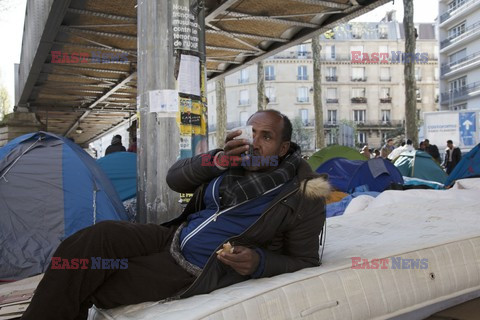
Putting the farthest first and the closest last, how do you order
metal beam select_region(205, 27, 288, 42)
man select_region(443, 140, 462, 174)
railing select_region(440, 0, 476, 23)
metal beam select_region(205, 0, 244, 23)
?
railing select_region(440, 0, 476, 23), man select_region(443, 140, 462, 174), metal beam select_region(205, 27, 288, 42), metal beam select_region(205, 0, 244, 23)

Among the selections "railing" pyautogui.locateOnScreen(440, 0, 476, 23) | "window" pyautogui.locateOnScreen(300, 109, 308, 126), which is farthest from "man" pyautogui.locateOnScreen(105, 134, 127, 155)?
"window" pyautogui.locateOnScreen(300, 109, 308, 126)

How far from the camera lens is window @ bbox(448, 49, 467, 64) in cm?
4662

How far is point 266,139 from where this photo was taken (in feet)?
9.02

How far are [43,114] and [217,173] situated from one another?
1683cm

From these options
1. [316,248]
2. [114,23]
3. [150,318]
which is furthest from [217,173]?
[114,23]

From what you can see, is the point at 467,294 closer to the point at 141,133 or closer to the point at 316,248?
the point at 316,248

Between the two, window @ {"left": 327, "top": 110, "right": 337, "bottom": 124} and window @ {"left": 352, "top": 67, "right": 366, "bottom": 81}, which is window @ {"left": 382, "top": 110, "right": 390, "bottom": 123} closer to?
window @ {"left": 352, "top": 67, "right": 366, "bottom": 81}

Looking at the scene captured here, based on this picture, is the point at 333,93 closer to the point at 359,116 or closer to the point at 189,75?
the point at 359,116

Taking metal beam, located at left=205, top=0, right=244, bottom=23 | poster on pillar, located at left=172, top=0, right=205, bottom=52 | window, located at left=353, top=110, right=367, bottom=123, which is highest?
window, located at left=353, top=110, right=367, bottom=123

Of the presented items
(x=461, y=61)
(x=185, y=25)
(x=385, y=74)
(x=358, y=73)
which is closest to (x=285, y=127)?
(x=185, y=25)

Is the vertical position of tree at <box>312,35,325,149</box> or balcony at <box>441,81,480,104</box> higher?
balcony at <box>441,81,480,104</box>

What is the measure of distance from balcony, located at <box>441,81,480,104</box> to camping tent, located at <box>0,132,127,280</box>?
44575 millimetres

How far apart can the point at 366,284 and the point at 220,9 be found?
17.8 ft

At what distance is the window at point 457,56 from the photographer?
46.6m
